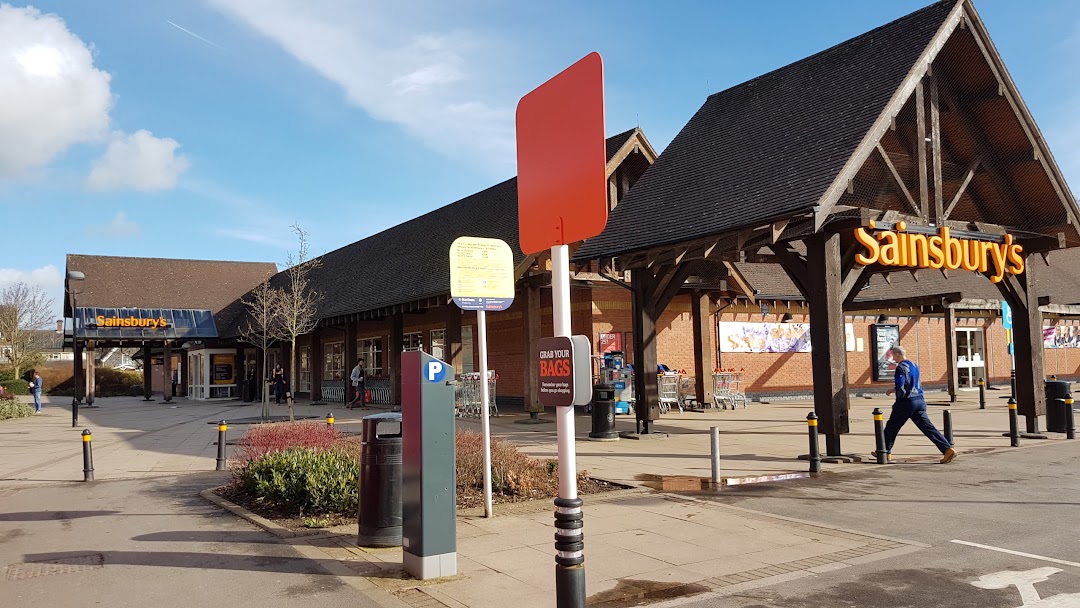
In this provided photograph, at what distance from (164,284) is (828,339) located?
Result: 4037 centimetres

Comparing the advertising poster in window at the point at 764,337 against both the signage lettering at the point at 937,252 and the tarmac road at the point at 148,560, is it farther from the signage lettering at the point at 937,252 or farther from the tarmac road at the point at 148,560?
the tarmac road at the point at 148,560

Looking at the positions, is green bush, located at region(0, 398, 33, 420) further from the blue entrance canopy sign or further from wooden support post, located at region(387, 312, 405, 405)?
wooden support post, located at region(387, 312, 405, 405)

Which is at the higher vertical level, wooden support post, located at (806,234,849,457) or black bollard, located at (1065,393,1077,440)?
wooden support post, located at (806,234,849,457)

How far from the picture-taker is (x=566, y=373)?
507 cm

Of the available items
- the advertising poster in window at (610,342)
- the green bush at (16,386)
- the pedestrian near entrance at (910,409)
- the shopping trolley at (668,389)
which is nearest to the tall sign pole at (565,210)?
the pedestrian near entrance at (910,409)

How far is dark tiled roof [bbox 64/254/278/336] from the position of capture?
137ft

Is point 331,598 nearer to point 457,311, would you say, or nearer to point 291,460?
point 291,460

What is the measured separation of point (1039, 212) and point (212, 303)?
39.4m

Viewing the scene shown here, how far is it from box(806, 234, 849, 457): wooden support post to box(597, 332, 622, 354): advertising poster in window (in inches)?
431

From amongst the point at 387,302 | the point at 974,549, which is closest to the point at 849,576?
the point at 974,549

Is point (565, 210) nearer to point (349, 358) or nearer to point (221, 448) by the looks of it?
point (221, 448)

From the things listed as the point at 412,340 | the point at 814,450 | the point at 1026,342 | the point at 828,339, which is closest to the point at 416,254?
the point at 412,340

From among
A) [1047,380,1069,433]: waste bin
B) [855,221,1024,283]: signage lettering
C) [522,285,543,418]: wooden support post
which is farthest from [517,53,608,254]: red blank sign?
[522,285,543,418]: wooden support post

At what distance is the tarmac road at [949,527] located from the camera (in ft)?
19.3
